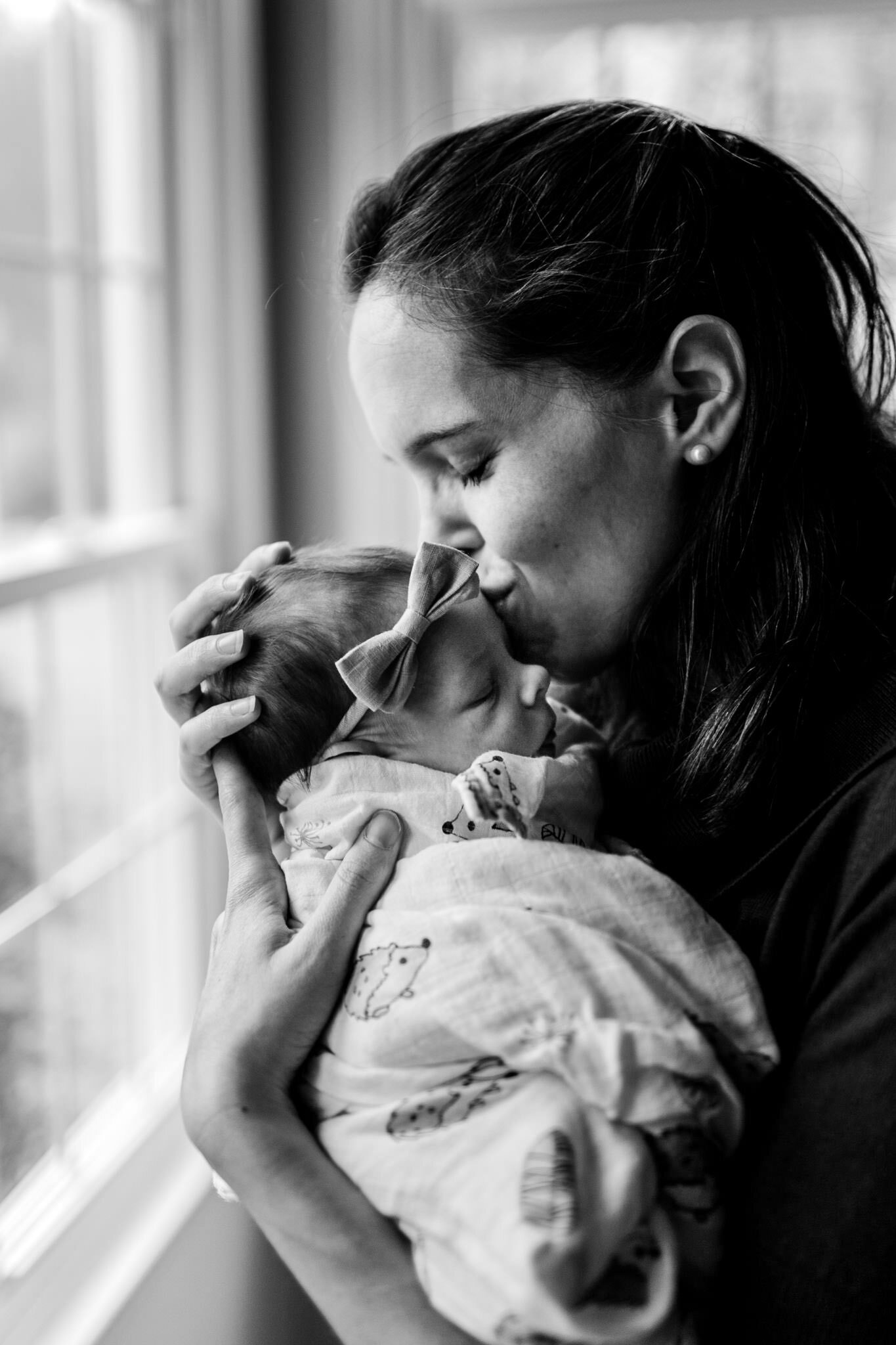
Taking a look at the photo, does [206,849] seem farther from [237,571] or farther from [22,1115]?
[237,571]

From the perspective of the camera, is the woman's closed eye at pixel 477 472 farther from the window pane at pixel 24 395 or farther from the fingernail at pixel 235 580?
the window pane at pixel 24 395

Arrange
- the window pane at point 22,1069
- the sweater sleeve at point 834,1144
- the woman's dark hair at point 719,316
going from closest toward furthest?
the sweater sleeve at point 834,1144
the woman's dark hair at point 719,316
the window pane at point 22,1069

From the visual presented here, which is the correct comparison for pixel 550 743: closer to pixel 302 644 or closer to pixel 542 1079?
pixel 302 644

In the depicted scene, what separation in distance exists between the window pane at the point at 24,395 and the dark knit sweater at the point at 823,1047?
160cm

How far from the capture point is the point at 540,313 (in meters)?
1.11

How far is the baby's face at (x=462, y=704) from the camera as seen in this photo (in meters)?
1.11

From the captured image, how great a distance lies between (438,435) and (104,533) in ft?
4.59

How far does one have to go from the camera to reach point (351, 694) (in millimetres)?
1117

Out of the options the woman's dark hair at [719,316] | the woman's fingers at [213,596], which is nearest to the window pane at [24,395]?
the woman's fingers at [213,596]

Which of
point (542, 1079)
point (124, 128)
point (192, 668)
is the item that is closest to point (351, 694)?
point (192, 668)

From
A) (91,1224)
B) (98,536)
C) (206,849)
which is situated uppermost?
(98,536)

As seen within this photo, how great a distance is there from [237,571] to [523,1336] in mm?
784

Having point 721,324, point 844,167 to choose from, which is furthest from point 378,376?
point 844,167

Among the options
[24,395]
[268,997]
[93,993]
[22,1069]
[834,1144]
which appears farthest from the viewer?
[93,993]
